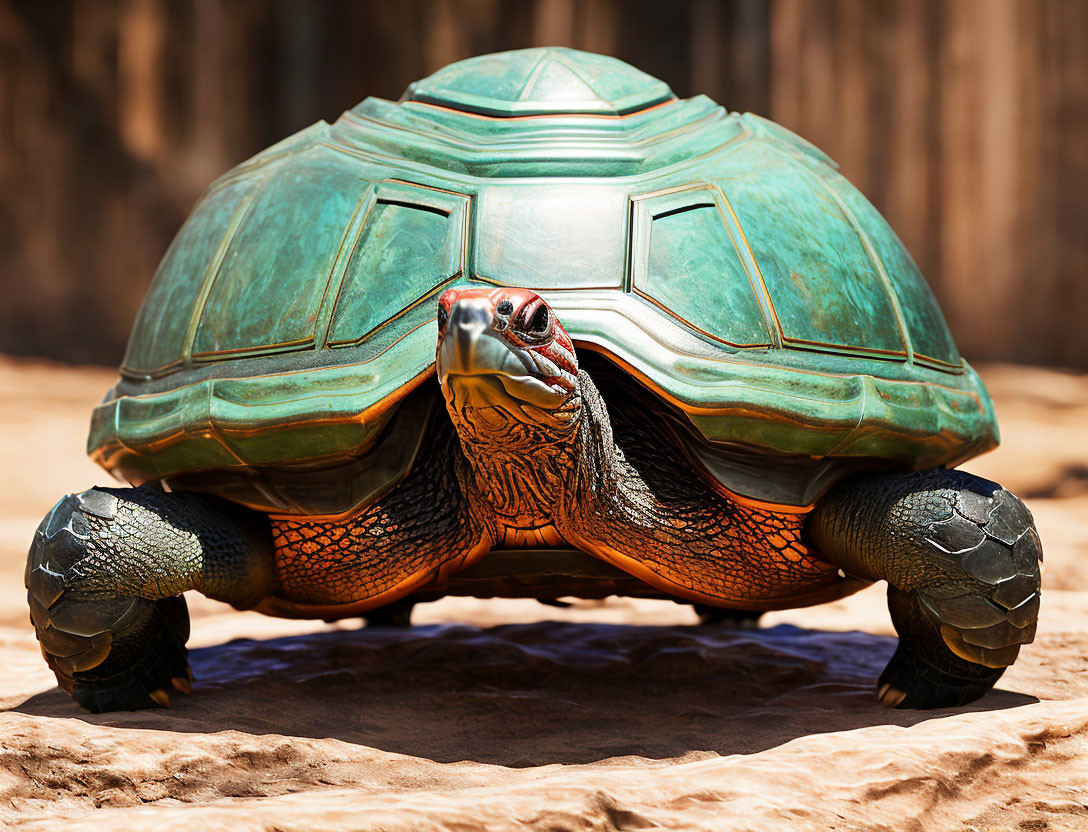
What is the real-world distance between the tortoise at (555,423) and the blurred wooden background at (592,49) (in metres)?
6.83

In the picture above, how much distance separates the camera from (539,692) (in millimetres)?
3459

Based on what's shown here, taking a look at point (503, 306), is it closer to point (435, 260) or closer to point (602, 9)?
point (435, 260)

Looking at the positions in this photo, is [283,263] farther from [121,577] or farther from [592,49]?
[592,49]

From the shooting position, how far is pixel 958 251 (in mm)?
9641

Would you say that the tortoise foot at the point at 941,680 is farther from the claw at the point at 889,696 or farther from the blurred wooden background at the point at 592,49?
the blurred wooden background at the point at 592,49

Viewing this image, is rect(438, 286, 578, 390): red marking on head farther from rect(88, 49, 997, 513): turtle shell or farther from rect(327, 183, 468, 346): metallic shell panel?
rect(327, 183, 468, 346): metallic shell panel

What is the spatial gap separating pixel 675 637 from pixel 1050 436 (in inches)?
216

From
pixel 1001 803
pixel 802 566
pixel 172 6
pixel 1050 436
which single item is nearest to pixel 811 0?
pixel 1050 436

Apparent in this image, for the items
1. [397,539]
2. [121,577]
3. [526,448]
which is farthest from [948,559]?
[121,577]

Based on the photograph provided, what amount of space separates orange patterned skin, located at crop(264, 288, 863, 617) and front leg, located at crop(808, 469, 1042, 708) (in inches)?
7.9

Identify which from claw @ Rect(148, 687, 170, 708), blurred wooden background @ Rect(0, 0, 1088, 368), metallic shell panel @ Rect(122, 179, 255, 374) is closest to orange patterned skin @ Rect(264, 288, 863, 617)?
Answer: claw @ Rect(148, 687, 170, 708)

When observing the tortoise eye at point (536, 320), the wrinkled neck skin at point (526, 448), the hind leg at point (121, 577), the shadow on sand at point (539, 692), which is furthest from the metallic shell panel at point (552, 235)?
the shadow on sand at point (539, 692)

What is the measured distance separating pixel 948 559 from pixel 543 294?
1207mm

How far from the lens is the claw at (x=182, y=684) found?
3.21 metres
